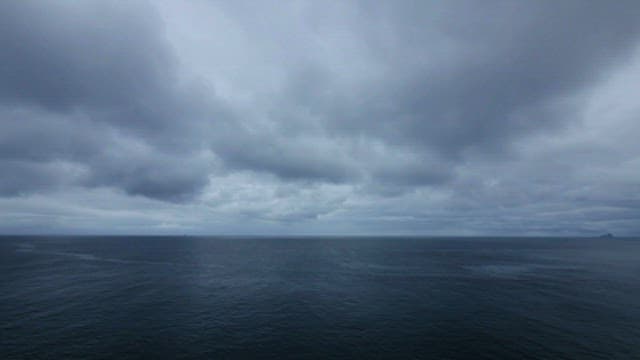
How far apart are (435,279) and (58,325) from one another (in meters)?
104

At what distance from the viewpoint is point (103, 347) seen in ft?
159

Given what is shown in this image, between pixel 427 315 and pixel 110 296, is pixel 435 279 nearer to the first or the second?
pixel 427 315

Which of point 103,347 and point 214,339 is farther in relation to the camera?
point 214,339

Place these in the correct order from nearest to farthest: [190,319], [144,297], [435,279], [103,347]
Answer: [103,347] < [190,319] < [144,297] < [435,279]

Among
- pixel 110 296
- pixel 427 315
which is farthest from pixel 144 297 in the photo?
pixel 427 315

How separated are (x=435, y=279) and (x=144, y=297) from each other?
91.7 metres

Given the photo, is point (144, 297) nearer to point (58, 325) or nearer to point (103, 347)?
point (58, 325)

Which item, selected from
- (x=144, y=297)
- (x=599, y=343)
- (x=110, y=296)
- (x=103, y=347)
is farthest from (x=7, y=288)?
(x=599, y=343)

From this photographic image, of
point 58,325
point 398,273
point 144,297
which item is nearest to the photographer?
point 58,325

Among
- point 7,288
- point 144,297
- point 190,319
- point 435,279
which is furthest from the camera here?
point 435,279

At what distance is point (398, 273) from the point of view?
123 m

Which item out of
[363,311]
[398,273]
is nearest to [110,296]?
[363,311]

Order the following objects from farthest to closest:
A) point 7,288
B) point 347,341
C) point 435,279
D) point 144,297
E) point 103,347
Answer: point 435,279 < point 7,288 < point 144,297 < point 347,341 < point 103,347

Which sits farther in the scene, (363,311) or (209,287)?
(209,287)
